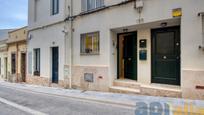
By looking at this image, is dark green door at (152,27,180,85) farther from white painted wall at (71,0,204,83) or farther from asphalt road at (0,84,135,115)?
asphalt road at (0,84,135,115)

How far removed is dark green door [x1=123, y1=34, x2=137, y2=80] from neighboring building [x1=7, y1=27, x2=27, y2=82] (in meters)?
10.7

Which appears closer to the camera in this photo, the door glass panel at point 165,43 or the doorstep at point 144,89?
the doorstep at point 144,89

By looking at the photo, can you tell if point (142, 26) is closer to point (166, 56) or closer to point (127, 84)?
point (166, 56)

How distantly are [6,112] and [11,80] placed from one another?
16.4 meters

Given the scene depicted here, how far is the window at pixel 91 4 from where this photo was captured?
1248 centimetres

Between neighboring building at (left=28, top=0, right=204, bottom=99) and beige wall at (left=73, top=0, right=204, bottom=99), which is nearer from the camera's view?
Answer: beige wall at (left=73, top=0, right=204, bottom=99)

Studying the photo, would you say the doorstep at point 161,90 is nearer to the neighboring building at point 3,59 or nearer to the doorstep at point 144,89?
the doorstep at point 144,89

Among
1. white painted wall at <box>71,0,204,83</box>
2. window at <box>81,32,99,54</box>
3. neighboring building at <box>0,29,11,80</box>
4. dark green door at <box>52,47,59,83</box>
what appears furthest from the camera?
neighboring building at <box>0,29,11,80</box>

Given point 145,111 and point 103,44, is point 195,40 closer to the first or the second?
point 145,111

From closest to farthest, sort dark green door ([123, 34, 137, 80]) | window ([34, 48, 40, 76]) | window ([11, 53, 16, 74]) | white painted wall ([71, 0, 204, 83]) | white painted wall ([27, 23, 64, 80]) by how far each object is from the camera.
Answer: white painted wall ([71, 0, 204, 83]) < dark green door ([123, 34, 137, 80]) < white painted wall ([27, 23, 64, 80]) < window ([34, 48, 40, 76]) < window ([11, 53, 16, 74])

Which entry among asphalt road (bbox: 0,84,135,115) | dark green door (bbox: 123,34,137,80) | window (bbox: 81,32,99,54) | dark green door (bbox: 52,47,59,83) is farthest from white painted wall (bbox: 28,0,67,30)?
asphalt road (bbox: 0,84,135,115)

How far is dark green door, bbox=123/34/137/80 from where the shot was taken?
1153 cm

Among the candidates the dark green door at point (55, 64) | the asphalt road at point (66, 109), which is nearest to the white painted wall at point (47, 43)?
the dark green door at point (55, 64)

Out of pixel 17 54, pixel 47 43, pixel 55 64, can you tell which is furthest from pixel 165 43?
pixel 17 54
